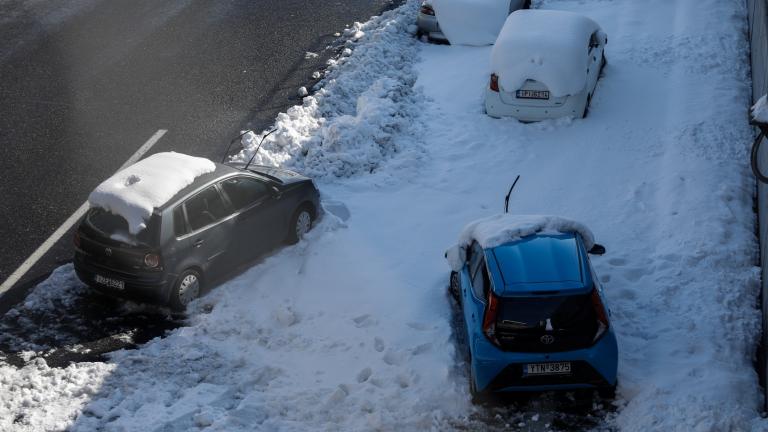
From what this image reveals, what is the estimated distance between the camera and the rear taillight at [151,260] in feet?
33.8

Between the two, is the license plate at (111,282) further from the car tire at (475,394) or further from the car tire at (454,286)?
the car tire at (475,394)

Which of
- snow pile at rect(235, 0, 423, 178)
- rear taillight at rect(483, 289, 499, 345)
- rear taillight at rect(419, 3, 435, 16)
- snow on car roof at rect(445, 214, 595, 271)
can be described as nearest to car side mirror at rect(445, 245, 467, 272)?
snow on car roof at rect(445, 214, 595, 271)

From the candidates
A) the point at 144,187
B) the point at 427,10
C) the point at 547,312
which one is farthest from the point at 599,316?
the point at 427,10

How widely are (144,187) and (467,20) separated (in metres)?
9.97

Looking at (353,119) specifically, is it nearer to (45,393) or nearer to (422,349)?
(422,349)

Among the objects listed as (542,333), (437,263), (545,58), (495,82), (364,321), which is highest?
(542,333)

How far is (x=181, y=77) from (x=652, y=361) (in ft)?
37.9

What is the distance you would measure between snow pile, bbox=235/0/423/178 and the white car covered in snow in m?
1.68

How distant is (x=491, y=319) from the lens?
8.49 m

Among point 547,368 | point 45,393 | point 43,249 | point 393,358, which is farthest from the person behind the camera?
point 43,249

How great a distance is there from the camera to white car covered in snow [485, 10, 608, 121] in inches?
571

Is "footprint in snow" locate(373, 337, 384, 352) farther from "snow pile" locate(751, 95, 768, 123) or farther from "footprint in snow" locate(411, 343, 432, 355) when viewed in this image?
"snow pile" locate(751, 95, 768, 123)

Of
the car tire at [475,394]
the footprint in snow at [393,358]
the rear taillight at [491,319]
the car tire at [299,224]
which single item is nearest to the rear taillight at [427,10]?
the car tire at [299,224]

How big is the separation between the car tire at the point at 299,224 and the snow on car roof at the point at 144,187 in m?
1.31
